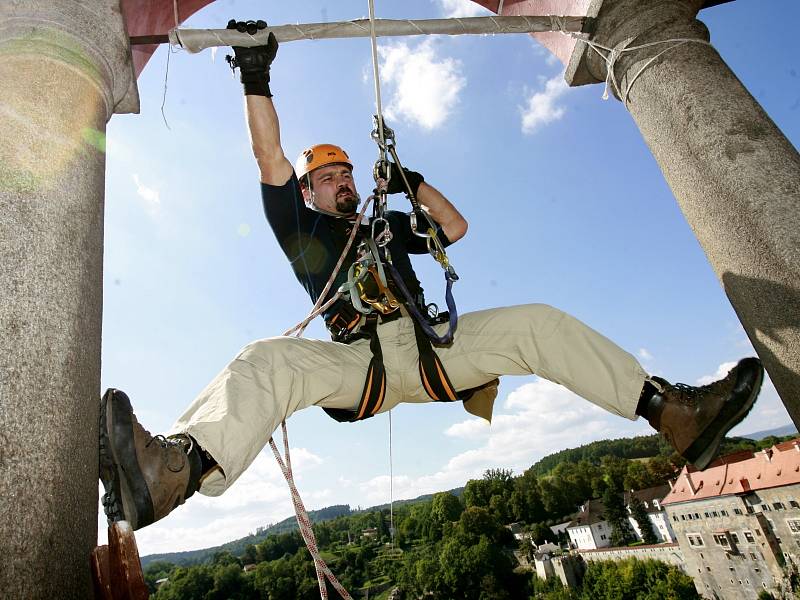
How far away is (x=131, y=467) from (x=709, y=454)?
248 centimetres

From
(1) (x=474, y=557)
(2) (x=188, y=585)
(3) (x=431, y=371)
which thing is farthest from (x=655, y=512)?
(3) (x=431, y=371)

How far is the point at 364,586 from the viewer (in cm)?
7419

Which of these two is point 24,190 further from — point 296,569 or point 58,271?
point 296,569

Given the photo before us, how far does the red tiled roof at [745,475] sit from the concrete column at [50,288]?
39.2m

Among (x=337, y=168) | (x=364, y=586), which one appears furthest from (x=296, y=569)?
(x=337, y=168)

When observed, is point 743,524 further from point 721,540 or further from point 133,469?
point 133,469

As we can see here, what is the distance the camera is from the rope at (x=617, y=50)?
9.74 feet

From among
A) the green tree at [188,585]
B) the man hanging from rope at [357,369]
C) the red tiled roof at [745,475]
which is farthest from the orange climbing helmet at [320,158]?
the green tree at [188,585]

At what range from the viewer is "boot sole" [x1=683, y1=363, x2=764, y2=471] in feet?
7.59

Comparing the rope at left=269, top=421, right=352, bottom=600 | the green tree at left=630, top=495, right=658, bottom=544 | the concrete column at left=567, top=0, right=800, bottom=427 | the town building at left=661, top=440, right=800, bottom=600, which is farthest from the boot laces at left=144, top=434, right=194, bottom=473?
the green tree at left=630, top=495, right=658, bottom=544

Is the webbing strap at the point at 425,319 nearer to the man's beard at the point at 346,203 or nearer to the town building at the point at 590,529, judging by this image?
the man's beard at the point at 346,203

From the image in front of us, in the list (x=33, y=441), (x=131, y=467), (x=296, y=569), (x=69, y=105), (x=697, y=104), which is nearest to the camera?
(x=33, y=441)

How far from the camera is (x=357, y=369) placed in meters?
2.82

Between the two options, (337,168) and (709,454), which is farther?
(337,168)
